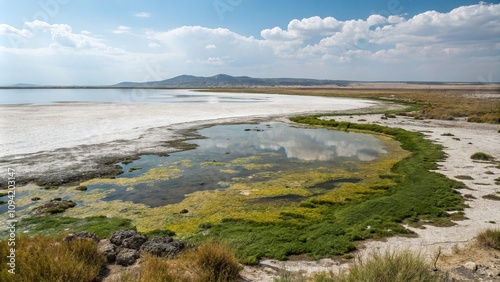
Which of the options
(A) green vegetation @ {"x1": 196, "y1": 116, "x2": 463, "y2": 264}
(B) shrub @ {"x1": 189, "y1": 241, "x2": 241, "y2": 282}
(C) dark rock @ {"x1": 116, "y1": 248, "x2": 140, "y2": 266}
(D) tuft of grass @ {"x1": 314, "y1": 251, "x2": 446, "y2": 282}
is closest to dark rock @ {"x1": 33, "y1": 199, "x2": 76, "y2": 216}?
(C) dark rock @ {"x1": 116, "y1": 248, "x2": 140, "y2": 266}

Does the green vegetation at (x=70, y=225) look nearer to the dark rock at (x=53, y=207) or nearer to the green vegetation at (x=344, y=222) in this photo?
the dark rock at (x=53, y=207)

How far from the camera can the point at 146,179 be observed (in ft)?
58.1

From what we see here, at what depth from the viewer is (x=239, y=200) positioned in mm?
14555

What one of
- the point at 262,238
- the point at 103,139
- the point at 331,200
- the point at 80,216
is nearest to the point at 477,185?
the point at 331,200

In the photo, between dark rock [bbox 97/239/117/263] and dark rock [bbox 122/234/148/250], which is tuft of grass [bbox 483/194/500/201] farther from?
dark rock [bbox 97/239/117/263]

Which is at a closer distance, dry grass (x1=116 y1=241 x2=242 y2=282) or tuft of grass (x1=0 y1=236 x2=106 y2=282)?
tuft of grass (x1=0 y1=236 x2=106 y2=282)

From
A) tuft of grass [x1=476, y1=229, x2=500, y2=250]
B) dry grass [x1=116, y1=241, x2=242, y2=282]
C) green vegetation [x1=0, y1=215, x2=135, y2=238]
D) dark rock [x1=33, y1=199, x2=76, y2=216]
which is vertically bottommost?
green vegetation [x1=0, y1=215, x2=135, y2=238]

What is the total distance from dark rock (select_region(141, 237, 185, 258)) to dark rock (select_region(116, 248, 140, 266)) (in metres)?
0.27

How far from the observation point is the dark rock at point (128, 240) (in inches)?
352

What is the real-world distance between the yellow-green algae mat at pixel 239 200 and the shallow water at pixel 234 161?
0.56 meters

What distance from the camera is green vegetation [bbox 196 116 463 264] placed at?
32.4 ft

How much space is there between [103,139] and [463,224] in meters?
27.8

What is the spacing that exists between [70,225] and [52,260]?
5790mm

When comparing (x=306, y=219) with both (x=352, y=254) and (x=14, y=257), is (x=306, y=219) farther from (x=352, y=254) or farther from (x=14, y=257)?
(x=14, y=257)
